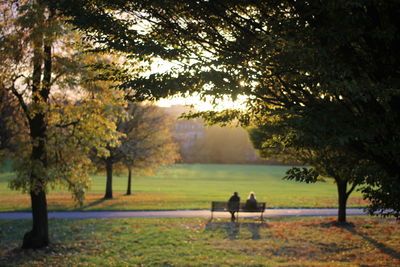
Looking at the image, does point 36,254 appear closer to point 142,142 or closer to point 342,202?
point 342,202

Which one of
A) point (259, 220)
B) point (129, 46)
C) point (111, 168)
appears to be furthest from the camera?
point (111, 168)

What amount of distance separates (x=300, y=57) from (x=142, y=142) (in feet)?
78.1

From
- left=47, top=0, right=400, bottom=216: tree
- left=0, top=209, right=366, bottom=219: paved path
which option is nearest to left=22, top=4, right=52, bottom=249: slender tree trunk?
left=47, top=0, right=400, bottom=216: tree

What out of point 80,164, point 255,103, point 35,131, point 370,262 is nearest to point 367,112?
point 255,103

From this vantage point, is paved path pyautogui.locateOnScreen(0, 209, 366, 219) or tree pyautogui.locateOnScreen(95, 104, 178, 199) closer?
paved path pyautogui.locateOnScreen(0, 209, 366, 219)

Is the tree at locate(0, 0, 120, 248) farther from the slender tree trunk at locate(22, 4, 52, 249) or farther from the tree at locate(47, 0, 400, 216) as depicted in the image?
the tree at locate(47, 0, 400, 216)

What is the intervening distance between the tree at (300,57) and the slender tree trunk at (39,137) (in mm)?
4232

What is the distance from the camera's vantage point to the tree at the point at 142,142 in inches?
1061

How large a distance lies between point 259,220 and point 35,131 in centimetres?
975

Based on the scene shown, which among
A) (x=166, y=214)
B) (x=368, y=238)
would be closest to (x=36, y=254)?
(x=166, y=214)

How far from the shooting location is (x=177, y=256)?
10.2m

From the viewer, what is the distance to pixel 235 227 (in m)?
14.7

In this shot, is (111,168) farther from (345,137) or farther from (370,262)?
(345,137)

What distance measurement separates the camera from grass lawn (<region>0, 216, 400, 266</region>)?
390 inches
